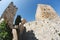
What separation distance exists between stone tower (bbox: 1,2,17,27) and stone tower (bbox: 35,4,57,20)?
4.71 m

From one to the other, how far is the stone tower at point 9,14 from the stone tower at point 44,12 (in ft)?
15.5

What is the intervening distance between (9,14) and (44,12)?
7.40 meters

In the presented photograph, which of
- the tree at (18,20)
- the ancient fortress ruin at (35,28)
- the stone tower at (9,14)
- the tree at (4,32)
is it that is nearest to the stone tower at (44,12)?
the ancient fortress ruin at (35,28)

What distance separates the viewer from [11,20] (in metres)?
27.6

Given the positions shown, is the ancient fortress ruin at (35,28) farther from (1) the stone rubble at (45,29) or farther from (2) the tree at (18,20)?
(2) the tree at (18,20)

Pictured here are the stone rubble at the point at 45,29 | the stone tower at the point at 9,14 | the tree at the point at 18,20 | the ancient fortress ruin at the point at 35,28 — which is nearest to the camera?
the stone tower at the point at 9,14

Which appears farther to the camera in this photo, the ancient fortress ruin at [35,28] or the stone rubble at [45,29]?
the stone rubble at [45,29]

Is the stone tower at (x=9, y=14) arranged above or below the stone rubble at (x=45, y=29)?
above

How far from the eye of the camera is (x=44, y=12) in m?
33.6

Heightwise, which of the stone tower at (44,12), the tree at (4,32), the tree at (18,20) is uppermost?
the stone tower at (44,12)

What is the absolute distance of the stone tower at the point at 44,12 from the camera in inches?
1291

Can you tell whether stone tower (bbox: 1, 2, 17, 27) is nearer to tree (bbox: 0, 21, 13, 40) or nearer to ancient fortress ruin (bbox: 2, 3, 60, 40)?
ancient fortress ruin (bbox: 2, 3, 60, 40)

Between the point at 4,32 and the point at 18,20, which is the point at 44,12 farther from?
the point at 4,32

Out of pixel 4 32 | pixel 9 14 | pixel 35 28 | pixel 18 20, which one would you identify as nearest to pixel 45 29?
pixel 35 28
